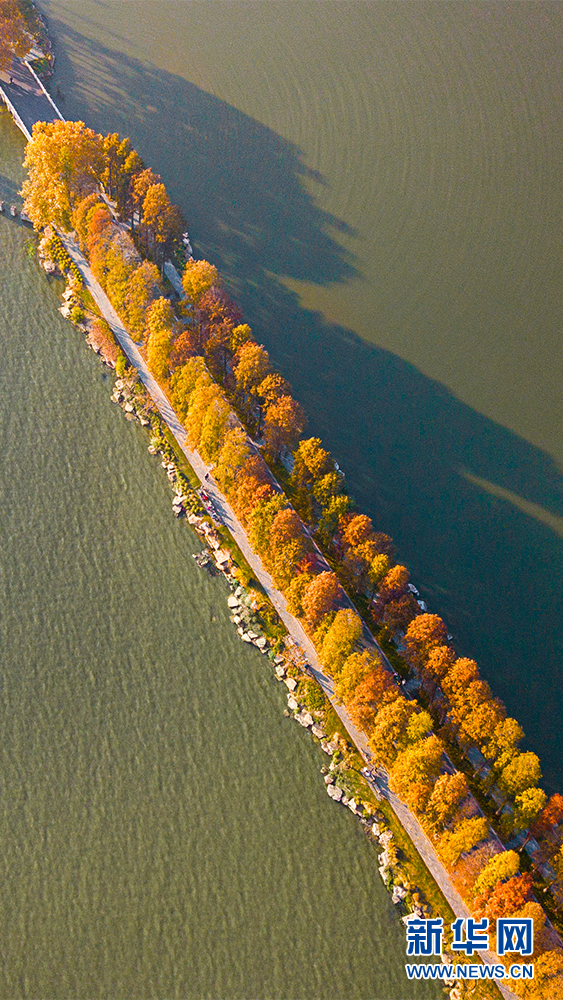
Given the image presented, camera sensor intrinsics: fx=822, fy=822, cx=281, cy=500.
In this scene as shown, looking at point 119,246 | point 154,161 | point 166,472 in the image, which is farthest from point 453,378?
point 154,161

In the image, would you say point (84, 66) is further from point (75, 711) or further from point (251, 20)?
point (75, 711)

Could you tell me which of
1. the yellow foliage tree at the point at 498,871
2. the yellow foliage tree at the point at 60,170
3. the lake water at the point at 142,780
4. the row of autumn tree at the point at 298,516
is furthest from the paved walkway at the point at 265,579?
the yellow foliage tree at the point at 498,871

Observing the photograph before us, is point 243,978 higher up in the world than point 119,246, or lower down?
lower down

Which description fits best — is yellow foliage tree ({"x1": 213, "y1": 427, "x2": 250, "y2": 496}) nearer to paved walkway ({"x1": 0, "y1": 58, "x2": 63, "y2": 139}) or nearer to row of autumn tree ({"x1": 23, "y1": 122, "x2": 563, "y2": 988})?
row of autumn tree ({"x1": 23, "y1": 122, "x2": 563, "y2": 988})

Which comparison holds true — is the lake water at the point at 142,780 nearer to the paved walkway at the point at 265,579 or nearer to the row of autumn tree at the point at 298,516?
the paved walkway at the point at 265,579

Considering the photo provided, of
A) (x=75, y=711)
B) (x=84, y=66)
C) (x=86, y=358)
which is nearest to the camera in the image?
(x=75, y=711)

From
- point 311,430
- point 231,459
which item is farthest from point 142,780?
point 311,430
